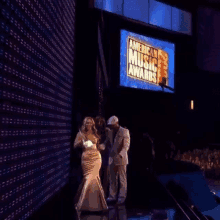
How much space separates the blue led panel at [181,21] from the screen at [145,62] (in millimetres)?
1208

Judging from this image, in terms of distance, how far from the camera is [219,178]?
11.5 m

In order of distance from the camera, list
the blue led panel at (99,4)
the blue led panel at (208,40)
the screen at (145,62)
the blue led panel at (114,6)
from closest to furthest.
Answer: the blue led panel at (99,4) < the blue led panel at (114,6) < the screen at (145,62) < the blue led panel at (208,40)

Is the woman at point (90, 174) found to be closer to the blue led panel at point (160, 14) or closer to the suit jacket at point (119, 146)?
the suit jacket at point (119, 146)

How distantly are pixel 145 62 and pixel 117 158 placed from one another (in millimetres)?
10148

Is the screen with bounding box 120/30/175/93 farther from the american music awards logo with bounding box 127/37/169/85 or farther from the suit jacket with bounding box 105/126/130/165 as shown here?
the suit jacket with bounding box 105/126/130/165

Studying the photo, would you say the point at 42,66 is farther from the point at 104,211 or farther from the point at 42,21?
the point at 104,211

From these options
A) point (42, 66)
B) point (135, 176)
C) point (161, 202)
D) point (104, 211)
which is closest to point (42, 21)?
point (42, 66)

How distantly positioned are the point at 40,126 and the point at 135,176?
8.02 meters

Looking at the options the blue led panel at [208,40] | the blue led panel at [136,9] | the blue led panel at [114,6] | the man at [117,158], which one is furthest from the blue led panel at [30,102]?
the blue led panel at [208,40]

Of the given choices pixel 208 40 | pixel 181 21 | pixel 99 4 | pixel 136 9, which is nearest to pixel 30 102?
pixel 99 4

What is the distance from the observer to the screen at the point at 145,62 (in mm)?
14555

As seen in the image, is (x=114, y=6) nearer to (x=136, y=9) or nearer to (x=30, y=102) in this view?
(x=136, y=9)

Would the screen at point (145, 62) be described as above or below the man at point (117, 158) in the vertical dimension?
above

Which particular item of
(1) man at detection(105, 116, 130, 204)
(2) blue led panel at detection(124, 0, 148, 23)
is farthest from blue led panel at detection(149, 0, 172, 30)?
(1) man at detection(105, 116, 130, 204)
